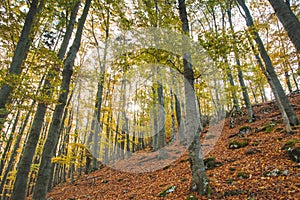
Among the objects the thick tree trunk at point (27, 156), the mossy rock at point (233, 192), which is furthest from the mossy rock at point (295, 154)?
the thick tree trunk at point (27, 156)

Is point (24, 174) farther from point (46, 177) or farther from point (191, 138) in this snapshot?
point (191, 138)

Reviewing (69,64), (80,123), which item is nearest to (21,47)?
(69,64)

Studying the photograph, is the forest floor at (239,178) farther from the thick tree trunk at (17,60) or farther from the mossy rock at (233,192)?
the thick tree trunk at (17,60)

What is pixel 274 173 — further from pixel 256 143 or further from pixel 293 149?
pixel 256 143

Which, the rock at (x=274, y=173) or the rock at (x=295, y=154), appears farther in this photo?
the rock at (x=295, y=154)

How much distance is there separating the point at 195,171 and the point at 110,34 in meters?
12.8

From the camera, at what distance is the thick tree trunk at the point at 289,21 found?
2.49 meters

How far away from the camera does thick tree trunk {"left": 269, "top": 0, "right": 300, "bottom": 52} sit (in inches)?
98.0

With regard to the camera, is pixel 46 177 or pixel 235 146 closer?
pixel 46 177

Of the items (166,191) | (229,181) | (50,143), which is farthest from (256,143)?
(50,143)

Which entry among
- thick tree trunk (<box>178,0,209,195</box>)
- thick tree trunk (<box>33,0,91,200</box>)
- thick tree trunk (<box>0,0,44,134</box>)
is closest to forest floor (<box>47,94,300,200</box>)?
thick tree trunk (<box>178,0,209,195</box>)

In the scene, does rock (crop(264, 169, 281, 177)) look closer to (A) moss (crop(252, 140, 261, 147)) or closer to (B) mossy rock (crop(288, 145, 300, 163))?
(B) mossy rock (crop(288, 145, 300, 163))

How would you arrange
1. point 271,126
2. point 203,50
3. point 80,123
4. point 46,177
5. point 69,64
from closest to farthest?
1. point 46,177
2. point 69,64
3. point 203,50
4. point 271,126
5. point 80,123

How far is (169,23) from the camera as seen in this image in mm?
5617
